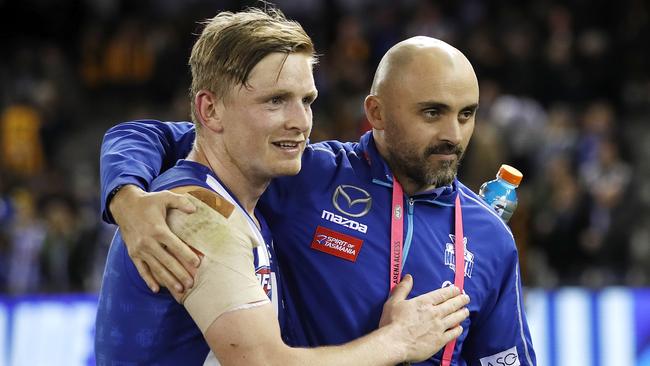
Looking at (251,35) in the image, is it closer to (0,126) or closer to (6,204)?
(6,204)

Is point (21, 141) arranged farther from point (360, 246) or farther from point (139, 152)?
point (360, 246)

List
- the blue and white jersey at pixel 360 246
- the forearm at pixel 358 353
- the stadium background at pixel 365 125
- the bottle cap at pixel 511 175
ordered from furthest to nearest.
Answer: the stadium background at pixel 365 125 → the bottle cap at pixel 511 175 → the blue and white jersey at pixel 360 246 → the forearm at pixel 358 353

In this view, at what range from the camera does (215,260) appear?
127 inches

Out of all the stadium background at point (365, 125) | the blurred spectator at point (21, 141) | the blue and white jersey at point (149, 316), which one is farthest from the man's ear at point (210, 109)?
the blurred spectator at point (21, 141)

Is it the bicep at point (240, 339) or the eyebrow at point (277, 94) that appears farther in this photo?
the eyebrow at point (277, 94)

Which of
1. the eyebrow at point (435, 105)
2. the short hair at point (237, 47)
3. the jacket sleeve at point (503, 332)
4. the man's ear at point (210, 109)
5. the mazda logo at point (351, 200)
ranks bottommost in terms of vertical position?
the jacket sleeve at point (503, 332)

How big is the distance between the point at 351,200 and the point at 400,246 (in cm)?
26

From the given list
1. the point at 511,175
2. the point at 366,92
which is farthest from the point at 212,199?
the point at 366,92

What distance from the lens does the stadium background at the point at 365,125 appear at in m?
10.0

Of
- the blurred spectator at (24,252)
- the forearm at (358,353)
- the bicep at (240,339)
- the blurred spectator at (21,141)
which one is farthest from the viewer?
the blurred spectator at (21,141)

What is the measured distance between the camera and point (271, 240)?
3820 mm

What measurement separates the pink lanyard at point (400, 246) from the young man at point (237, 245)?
148mm

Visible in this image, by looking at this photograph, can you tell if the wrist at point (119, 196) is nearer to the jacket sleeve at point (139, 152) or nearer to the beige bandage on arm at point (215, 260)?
the jacket sleeve at point (139, 152)

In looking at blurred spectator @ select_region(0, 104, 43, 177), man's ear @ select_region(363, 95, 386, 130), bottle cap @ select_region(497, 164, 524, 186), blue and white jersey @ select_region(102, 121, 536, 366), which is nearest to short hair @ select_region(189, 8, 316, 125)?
blue and white jersey @ select_region(102, 121, 536, 366)
